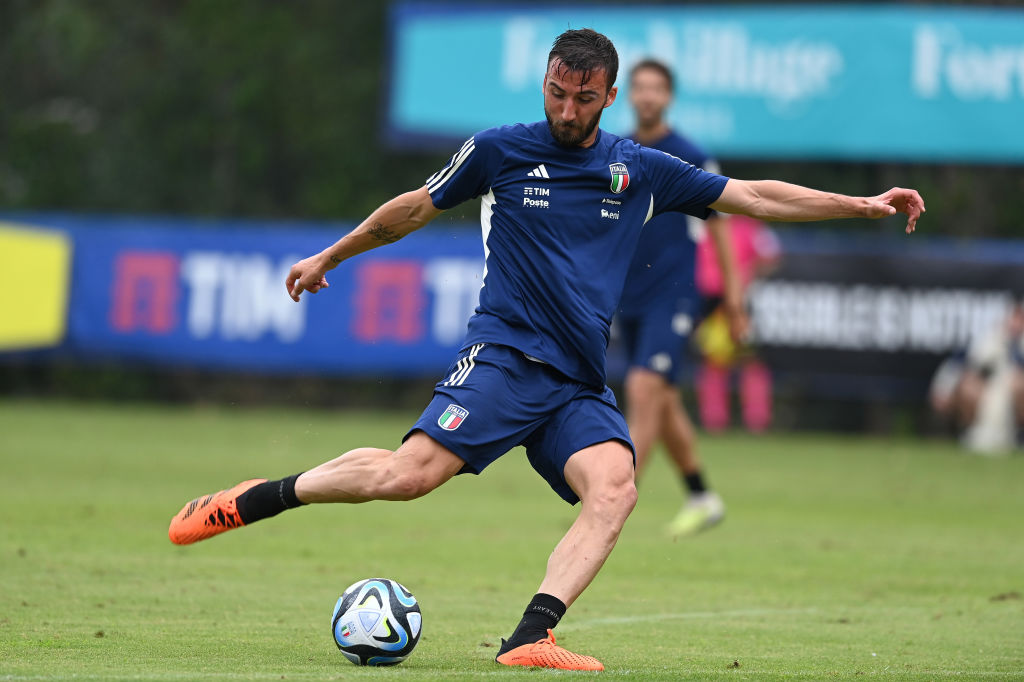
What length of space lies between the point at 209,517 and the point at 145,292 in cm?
1519

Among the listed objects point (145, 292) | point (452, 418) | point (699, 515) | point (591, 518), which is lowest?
point (145, 292)

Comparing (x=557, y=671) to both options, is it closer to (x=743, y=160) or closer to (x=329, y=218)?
(x=743, y=160)

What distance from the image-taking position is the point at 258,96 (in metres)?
23.2

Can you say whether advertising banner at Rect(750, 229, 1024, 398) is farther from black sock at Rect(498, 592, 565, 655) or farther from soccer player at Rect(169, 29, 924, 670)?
black sock at Rect(498, 592, 565, 655)

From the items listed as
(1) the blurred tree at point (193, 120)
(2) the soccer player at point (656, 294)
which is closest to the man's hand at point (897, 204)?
(2) the soccer player at point (656, 294)

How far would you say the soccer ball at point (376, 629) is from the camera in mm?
5656

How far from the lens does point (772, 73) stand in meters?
20.4

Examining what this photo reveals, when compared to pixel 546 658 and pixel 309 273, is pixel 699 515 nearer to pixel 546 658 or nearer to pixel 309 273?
pixel 309 273

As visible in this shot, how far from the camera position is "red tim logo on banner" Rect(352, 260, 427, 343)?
20406mm

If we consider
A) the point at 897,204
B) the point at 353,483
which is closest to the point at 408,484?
the point at 353,483

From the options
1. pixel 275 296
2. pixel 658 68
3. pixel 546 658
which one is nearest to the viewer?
pixel 546 658

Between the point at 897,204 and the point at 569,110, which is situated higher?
the point at 569,110

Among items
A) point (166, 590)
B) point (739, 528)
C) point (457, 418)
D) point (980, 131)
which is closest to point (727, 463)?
point (739, 528)

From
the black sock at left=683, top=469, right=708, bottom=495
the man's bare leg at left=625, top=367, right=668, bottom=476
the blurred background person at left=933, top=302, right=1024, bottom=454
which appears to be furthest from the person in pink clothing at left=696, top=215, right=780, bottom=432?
the man's bare leg at left=625, top=367, right=668, bottom=476
